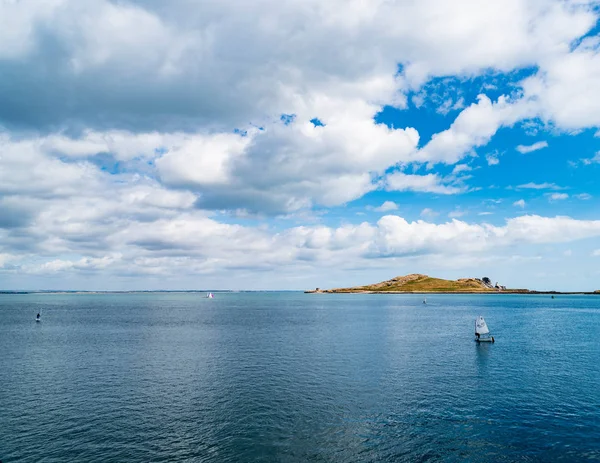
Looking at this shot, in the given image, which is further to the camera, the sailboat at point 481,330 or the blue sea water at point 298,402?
the sailboat at point 481,330

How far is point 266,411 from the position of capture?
166ft

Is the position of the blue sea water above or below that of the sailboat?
below

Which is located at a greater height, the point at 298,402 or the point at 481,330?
the point at 481,330

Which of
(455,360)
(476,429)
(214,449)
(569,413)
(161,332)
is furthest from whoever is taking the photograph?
(161,332)

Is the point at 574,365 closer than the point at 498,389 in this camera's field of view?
No

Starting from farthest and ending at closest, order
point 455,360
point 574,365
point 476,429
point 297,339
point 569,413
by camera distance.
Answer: point 297,339 < point 455,360 < point 574,365 < point 569,413 < point 476,429

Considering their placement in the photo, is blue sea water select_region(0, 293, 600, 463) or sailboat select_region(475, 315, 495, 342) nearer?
blue sea water select_region(0, 293, 600, 463)

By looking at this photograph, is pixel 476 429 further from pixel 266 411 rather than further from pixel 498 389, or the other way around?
pixel 266 411

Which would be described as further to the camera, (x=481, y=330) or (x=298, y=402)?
(x=481, y=330)

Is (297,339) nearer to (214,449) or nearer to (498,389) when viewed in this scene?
(498,389)

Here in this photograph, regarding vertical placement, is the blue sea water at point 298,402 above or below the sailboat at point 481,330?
below

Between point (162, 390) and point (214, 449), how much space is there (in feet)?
78.3

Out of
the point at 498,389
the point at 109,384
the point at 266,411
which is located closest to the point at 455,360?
the point at 498,389

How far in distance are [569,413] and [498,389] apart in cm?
1192
